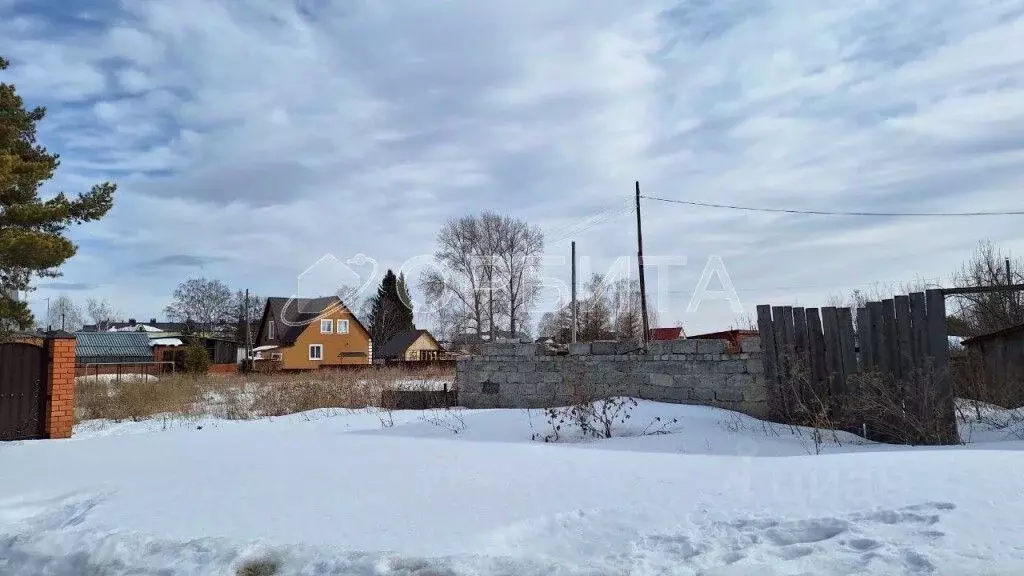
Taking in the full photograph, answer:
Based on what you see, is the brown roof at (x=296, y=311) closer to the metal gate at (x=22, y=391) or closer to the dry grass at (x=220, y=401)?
the dry grass at (x=220, y=401)

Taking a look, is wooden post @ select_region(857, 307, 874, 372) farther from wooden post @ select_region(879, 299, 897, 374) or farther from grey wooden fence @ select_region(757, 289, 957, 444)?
wooden post @ select_region(879, 299, 897, 374)

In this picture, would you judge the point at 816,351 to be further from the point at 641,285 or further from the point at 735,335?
the point at 641,285

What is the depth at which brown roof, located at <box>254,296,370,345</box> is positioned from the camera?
49438 mm

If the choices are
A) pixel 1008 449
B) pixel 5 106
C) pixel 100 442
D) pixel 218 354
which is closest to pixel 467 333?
pixel 218 354

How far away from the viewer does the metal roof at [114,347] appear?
44.7 m

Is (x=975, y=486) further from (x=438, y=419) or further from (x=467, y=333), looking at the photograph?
(x=467, y=333)

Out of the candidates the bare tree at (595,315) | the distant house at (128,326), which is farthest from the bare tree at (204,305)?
the bare tree at (595,315)

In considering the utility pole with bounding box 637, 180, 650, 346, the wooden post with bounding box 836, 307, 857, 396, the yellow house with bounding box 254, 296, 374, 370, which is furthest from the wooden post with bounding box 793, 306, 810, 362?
the yellow house with bounding box 254, 296, 374, 370

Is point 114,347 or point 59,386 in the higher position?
point 114,347

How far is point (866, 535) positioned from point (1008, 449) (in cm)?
357

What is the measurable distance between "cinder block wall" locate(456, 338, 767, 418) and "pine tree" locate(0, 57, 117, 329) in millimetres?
8094

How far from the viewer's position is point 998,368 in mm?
11773

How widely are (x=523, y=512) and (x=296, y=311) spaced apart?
49.6 meters

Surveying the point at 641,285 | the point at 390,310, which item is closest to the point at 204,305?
the point at 390,310
